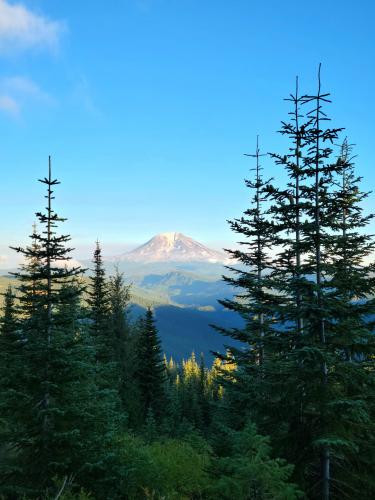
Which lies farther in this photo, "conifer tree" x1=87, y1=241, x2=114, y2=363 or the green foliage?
"conifer tree" x1=87, y1=241, x2=114, y2=363

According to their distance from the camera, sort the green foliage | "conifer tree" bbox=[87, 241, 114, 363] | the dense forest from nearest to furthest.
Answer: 1. the green foliage
2. the dense forest
3. "conifer tree" bbox=[87, 241, 114, 363]

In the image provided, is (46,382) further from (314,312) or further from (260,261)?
(260,261)

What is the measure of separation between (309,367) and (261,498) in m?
4.89

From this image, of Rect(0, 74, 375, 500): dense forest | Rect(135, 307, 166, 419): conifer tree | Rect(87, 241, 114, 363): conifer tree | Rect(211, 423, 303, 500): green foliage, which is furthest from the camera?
Rect(135, 307, 166, 419): conifer tree

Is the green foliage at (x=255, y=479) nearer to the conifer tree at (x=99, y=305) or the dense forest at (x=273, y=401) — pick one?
the dense forest at (x=273, y=401)

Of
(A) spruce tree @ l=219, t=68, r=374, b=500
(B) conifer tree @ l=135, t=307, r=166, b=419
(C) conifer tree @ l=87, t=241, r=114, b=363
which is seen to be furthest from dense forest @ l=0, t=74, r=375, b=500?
(B) conifer tree @ l=135, t=307, r=166, b=419

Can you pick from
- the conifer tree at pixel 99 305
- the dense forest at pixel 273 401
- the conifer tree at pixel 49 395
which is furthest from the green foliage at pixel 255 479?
the conifer tree at pixel 99 305

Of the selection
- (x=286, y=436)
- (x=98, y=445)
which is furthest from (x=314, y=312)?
(x=98, y=445)

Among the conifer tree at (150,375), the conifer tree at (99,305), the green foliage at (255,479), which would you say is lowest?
the conifer tree at (150,375)

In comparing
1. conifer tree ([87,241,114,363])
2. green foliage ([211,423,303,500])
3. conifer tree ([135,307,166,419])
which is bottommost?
conifer tree ([135,307,166,419])

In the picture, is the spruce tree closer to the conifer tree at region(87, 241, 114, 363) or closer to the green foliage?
the green foliage

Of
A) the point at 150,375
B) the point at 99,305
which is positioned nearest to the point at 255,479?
the point at 99,305

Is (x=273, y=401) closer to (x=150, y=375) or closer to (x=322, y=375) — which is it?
(x=322, y=375)

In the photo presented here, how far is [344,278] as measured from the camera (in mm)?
11570
